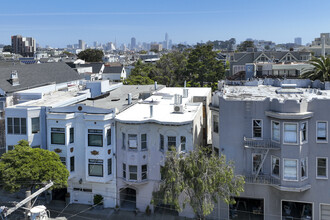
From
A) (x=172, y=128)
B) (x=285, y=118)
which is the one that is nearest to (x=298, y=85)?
(x=285, y=118)

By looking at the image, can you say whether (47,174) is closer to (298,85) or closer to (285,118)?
(285,118)

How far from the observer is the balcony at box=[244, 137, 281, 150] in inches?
963

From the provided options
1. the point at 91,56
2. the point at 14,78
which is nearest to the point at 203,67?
the point at 14,78

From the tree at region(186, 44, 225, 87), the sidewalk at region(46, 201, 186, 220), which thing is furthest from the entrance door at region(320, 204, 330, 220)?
the tree at region(186, 44, 225, 87)

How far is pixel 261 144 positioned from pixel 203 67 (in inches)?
1620

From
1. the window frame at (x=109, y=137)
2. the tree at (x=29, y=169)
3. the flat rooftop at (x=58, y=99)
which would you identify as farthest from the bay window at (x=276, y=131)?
the flat rooftop at (x=58, y=99)

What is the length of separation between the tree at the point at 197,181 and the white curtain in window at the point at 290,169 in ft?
13.6

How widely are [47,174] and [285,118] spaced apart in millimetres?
16756

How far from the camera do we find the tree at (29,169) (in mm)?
24672

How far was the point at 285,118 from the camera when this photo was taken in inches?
931

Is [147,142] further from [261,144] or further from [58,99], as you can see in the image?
[58,99]

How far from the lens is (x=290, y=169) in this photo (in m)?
24.2

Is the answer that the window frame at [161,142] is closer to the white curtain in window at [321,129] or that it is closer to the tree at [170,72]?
the white curtain in window at [321,129]

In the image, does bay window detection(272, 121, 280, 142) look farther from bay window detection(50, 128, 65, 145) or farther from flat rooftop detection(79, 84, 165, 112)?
bay window detection(50, 128, 65, 145)
